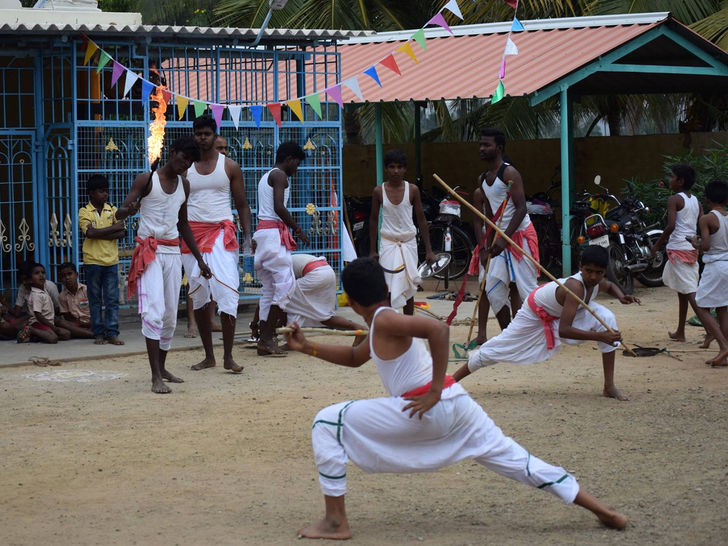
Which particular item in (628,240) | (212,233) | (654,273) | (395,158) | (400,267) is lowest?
(654,273)

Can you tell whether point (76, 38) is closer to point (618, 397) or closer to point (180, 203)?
point (180, 203)

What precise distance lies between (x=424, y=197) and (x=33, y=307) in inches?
274

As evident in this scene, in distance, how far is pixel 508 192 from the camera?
927 centimetres

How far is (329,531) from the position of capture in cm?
463

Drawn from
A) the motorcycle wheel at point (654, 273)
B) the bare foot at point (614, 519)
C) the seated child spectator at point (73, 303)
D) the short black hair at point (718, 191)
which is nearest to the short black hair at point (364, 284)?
the bare foot at point (614, 519)

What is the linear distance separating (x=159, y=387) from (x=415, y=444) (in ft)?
11.7

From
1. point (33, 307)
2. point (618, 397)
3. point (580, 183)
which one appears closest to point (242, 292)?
point (33, 307)

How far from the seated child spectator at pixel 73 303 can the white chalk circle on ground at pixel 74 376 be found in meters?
1.54

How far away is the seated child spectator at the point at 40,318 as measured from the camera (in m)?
9.94

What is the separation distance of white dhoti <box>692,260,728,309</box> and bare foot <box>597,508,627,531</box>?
4.60m

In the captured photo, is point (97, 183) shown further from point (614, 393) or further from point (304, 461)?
point (614, 393)

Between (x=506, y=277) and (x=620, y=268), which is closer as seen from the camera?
(x=506, y=277)

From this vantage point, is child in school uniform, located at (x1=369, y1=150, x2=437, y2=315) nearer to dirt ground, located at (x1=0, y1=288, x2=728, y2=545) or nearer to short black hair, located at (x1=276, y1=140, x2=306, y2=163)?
short black hair, located at (x1=276, y1=140, x2=306, y2=163)

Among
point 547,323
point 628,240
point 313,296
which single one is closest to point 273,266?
point 313,296
